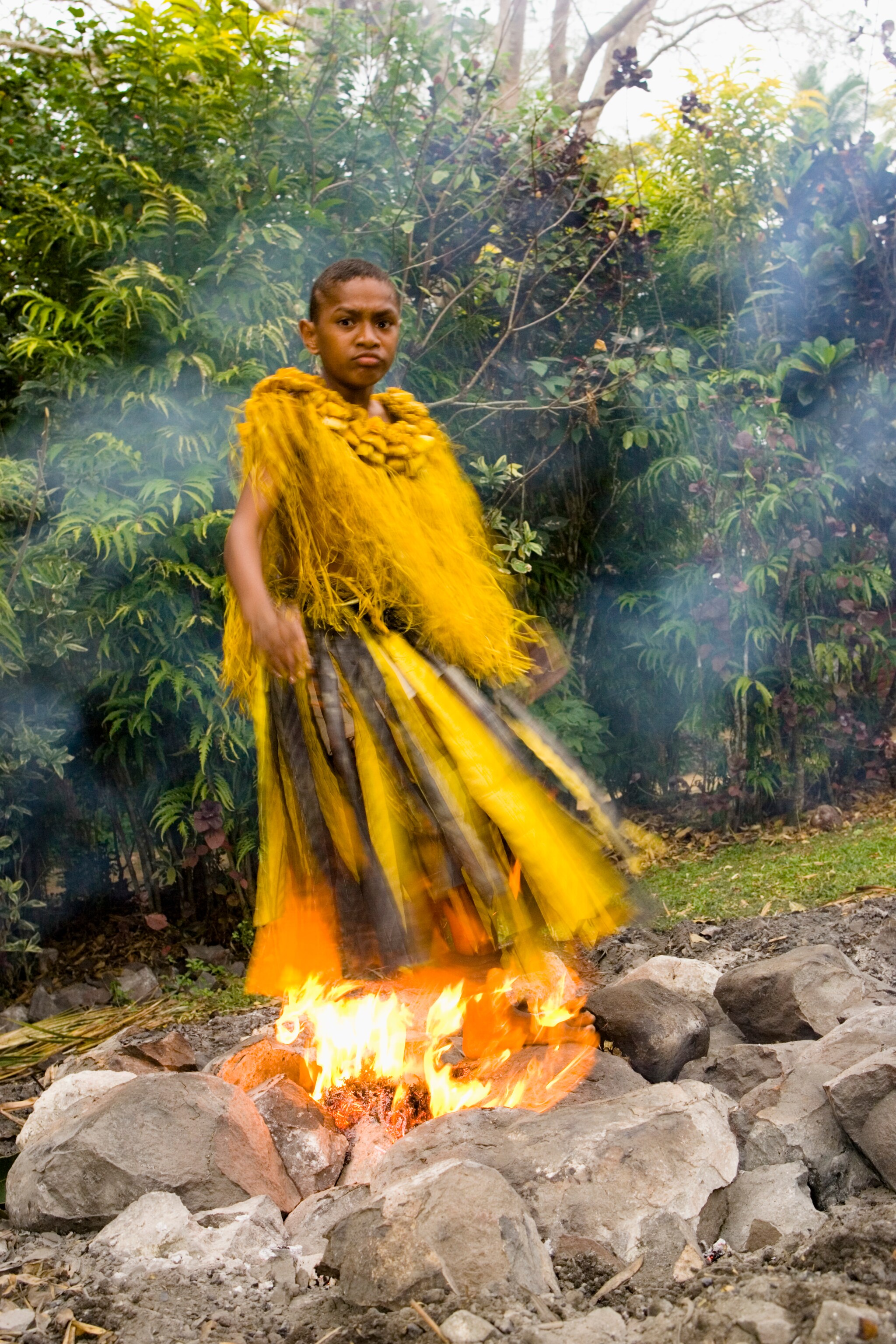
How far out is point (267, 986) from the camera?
8.55 ft

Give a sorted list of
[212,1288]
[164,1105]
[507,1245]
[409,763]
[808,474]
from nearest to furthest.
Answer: [507,1245] < [212,1288] < [164,1105] < [409,763] < [808,474]

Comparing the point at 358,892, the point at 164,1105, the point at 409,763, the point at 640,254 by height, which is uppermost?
the point at 640,254

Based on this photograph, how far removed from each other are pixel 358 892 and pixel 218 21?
3.43 meters

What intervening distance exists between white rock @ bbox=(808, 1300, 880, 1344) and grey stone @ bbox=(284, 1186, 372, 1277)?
32.1 inches

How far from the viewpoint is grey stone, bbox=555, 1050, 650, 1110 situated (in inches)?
93.0

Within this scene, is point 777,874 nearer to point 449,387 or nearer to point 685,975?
point 685,975

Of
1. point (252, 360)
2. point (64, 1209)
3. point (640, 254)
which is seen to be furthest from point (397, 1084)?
point (640, 254)

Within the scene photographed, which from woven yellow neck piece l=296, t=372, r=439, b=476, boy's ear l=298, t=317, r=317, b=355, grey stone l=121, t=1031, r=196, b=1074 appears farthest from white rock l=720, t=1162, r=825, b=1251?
boy's ear l=298, t=317, r=317, b=355

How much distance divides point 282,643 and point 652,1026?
1229 millimetres

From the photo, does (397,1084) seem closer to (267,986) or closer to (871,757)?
(267,986)

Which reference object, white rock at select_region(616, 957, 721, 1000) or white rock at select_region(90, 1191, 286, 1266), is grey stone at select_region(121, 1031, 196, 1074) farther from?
white rock at select_region(616, 957, 721, 1000)

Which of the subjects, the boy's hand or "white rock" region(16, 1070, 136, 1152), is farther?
"white rock" region(16, 1070, 136, 1152)

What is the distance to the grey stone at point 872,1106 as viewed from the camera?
1.94 metres

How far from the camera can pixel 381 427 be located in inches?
102
